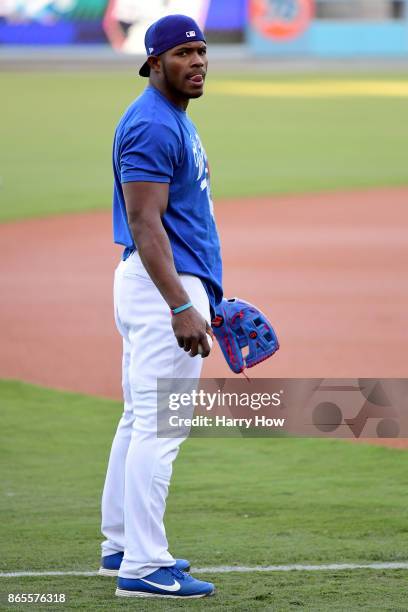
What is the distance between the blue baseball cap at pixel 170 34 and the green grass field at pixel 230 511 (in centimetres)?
210

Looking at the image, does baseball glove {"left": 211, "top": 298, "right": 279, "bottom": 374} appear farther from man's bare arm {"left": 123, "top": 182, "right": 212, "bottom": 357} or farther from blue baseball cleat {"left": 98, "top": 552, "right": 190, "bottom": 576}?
blue baseball cleat {"left": 98, "top": 552, "right": 190, "bottom": 576}

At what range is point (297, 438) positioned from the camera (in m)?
7.89

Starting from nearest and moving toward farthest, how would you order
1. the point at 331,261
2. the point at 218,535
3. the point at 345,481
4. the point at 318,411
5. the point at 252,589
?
Result: 1. the point at 252,589
2. the point at 218,535
3. the point at 345,481
4. the point at 318,411
5. the point at 331,261

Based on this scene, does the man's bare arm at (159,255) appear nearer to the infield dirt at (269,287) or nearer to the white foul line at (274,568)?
the white foul line at (274,568)

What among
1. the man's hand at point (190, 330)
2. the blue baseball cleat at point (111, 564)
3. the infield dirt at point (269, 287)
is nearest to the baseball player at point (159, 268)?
the man's hand at point (190, 330)

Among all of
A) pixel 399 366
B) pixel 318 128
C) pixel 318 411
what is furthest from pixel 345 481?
pixel 318 128

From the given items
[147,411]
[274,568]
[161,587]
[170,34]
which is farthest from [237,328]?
[170,34]

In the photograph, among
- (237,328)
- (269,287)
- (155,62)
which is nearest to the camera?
(155,62)

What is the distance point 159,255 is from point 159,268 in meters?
0.05

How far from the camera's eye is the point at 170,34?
186 inches

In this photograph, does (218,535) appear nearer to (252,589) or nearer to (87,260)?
(252,589)

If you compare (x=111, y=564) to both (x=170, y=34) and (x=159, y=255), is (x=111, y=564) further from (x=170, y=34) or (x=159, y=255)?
(x=170, y=34)

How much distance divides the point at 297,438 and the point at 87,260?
7.29 m

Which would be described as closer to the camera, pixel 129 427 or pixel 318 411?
pixel 129 427
